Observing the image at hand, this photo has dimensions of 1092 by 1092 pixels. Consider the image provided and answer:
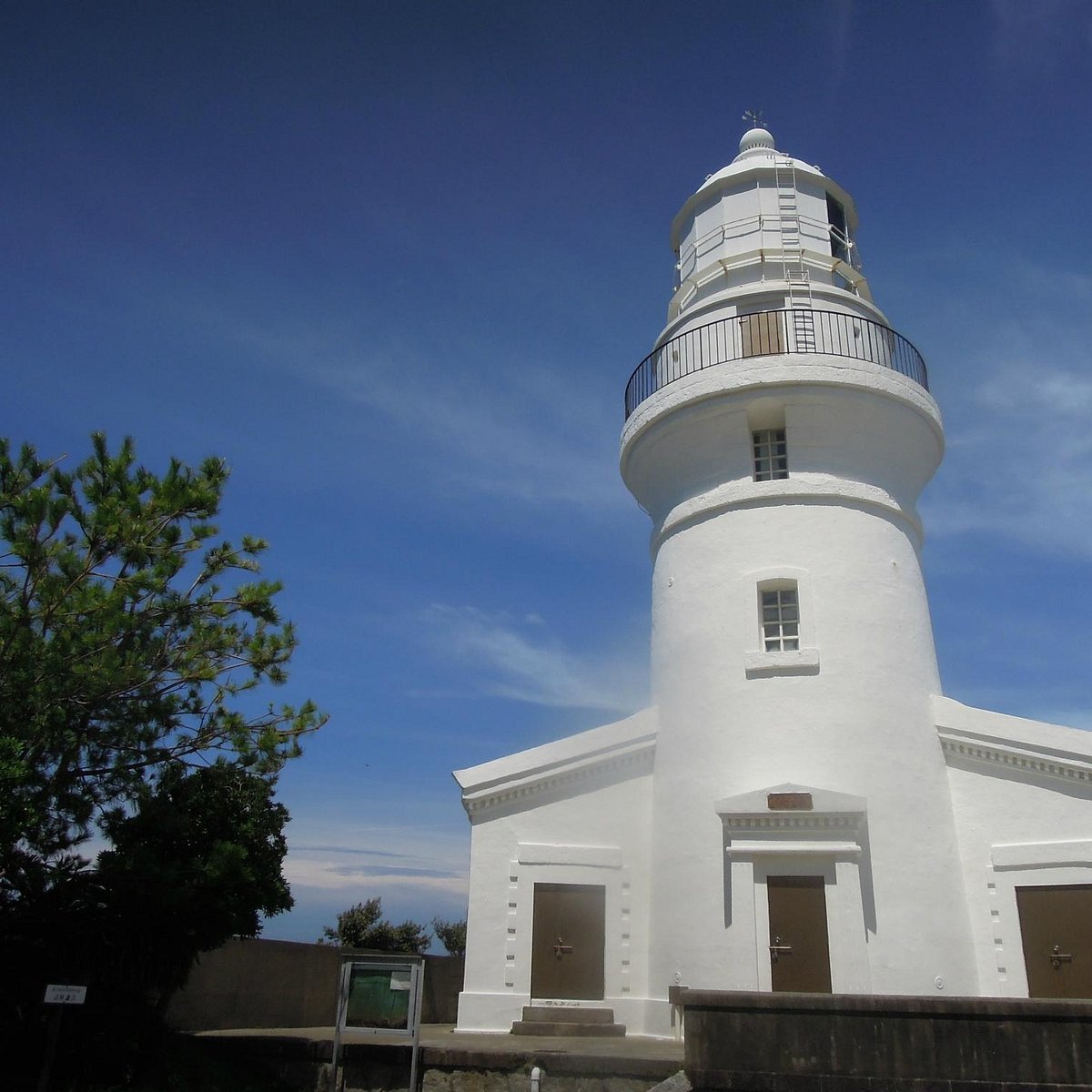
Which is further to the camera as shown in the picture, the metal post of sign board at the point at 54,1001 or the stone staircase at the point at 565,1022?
the stone staircase at the point at 565,1022

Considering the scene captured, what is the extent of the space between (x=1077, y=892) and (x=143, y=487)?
13242 mm

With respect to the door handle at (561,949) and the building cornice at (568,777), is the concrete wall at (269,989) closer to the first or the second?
the building cornice at (568,777)

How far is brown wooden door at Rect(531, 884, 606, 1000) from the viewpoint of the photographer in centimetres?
1456

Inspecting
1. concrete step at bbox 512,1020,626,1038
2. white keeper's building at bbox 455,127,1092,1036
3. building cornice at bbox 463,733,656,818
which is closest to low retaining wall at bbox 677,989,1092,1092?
white keeper's building at bbox 455,127,1092,1036

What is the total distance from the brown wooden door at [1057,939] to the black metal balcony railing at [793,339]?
8.31 m

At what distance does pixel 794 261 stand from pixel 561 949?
12410 millimetres

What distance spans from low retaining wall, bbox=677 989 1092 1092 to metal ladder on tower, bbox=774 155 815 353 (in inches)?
418

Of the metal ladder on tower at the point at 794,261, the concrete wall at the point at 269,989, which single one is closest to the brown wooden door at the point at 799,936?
the concrete wall at the point at 269,989

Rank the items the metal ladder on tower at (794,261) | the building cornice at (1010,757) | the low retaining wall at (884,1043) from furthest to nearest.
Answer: the metal ladder on tower at (794,261)
the building cornice at (1010,757)
the low retaining wall at (884,1043)

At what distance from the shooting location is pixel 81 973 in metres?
11.9

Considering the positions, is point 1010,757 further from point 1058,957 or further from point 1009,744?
point 1058,957

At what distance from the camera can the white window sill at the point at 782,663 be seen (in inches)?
581

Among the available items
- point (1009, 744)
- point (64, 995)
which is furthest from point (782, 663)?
point (64, 995)

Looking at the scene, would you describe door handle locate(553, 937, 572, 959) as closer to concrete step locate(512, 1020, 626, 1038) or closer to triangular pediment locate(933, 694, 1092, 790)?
concrete step locate(512, 1020, 626, 1038)
